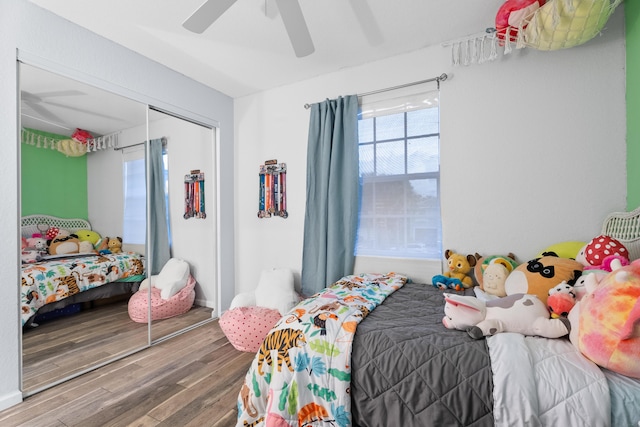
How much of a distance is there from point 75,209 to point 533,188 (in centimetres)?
328

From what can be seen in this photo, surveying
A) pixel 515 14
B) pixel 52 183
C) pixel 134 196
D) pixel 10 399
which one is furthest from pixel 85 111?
pixel 515 14

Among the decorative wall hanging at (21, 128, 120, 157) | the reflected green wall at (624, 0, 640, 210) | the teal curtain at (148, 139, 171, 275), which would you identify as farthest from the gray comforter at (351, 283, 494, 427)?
the decorative wall hanging at (21, 128, 120, 157)

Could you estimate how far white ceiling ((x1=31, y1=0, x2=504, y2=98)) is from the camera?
6.26 ft

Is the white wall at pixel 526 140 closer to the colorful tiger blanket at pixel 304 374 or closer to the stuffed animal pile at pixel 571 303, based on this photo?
the stuffed animal pile at pixel 571 303

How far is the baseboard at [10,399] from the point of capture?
166cm

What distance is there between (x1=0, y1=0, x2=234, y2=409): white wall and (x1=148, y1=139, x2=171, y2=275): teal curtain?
0.47m

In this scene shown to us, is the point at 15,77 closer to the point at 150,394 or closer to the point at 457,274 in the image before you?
the point at 150,394

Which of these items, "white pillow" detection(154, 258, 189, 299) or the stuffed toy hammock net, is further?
"white pillow" detection(154, 258, 189, 299)

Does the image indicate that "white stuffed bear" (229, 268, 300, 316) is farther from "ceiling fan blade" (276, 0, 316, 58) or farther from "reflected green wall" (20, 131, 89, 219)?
"ceiling fan blade" (276, 0, 316, 58)

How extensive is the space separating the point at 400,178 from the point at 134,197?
7.37ft

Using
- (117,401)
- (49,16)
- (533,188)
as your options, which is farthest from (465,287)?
(49,16)

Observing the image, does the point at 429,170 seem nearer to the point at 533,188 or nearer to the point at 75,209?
the point at 533,188

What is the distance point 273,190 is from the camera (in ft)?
10.1

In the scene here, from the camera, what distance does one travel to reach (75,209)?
6.71ft
